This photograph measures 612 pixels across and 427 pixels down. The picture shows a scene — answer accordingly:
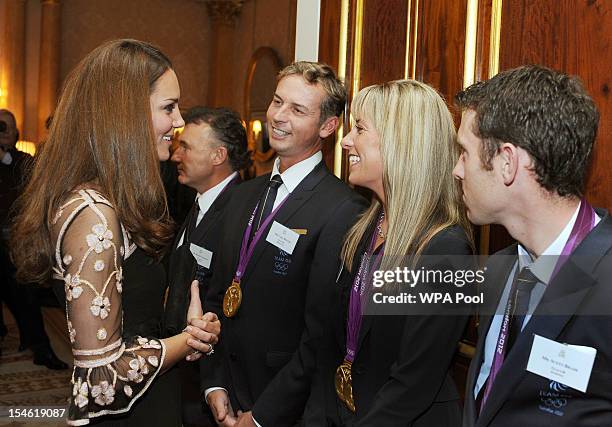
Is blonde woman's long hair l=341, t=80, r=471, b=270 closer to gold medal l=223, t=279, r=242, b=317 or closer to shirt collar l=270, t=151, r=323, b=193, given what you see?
shirt collar l=270, t=151, r=323, b=193

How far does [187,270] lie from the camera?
3135 millimetres

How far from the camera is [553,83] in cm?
Result: 148

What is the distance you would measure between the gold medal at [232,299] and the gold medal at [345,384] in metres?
0.53

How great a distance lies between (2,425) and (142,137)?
305 cm

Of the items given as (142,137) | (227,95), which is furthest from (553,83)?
(227,95)

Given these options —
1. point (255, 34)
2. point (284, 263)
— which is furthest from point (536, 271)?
point (255, 34)

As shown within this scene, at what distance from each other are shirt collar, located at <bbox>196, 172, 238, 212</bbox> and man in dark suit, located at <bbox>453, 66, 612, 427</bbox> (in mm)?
2051

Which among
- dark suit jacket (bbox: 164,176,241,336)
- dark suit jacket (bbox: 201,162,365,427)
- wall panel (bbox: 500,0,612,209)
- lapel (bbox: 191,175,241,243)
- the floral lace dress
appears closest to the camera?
the floral lace dress

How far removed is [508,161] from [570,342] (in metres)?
0.42

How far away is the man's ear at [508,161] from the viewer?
1515 mm

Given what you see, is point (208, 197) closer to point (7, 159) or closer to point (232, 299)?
point (232, 299)

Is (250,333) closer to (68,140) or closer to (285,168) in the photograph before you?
(285,168)

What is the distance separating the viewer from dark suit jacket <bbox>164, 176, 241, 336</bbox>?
2965mm

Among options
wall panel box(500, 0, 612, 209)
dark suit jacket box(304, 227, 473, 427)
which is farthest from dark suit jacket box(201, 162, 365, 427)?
wall panel box(500, 0, 612, 209)
